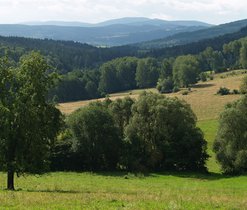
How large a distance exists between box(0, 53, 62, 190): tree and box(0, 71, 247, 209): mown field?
243 centimetres

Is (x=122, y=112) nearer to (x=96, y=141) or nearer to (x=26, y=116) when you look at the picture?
(x=96, y=141)

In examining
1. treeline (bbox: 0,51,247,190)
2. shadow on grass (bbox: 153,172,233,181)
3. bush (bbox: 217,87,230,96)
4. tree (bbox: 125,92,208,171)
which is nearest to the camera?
shadow on grass (bbox: 153,172,233,181)

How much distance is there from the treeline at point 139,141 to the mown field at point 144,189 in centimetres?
441

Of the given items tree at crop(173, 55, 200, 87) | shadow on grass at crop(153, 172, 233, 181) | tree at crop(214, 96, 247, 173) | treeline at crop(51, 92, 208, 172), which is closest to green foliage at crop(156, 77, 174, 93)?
tree at crop(173, 55, 200, 87)

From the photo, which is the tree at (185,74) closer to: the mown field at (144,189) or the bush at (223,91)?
the mown field at (144,189)

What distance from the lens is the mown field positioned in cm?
2442

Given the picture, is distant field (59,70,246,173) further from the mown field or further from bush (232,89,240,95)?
bush (232,89,240,95)

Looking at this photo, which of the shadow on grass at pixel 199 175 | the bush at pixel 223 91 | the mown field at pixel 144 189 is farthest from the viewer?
the bush at pixel 223 91

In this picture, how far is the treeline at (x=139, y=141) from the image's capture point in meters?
67.8

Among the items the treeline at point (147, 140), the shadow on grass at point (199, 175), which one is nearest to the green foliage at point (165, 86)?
the treeline at point (147, 140)

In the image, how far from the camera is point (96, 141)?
2751 inches

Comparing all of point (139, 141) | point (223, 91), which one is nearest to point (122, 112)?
point (139, 141)

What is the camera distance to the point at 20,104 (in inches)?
1387

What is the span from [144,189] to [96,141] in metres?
29.4
